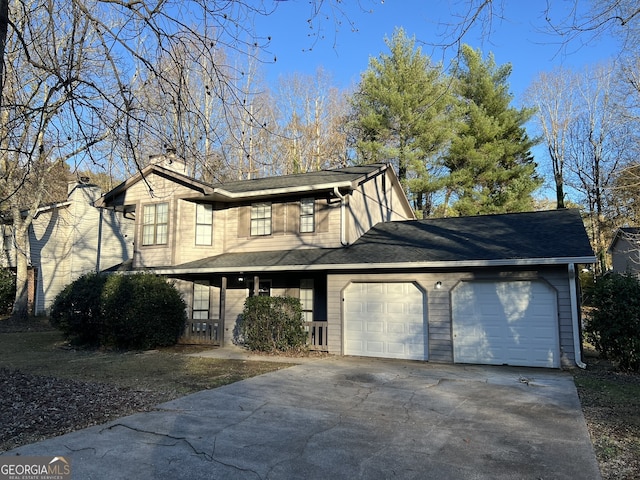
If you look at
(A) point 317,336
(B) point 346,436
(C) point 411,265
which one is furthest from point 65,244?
(B) point 346,436

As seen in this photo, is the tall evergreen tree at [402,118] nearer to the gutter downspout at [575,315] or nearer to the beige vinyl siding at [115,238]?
the beige vinyl siding at [115,238]

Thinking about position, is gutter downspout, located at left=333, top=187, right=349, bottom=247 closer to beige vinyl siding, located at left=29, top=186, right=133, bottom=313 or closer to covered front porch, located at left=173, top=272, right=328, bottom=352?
covered front porch, located at left=173, top=272, right=328, bottom=352

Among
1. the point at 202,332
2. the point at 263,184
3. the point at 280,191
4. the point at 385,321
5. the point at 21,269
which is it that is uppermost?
the point at 263,184

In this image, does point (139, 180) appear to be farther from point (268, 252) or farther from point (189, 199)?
point (268, 252)

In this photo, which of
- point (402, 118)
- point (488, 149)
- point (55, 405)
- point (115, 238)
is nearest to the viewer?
point (55, 405)

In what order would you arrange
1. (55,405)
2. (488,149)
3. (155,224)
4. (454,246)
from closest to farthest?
1. (55,405)
2. (454,246)
3. (155,224)
4. (488,149)

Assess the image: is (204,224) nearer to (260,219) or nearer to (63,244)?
(260,219)

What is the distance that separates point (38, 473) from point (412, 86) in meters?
24.2

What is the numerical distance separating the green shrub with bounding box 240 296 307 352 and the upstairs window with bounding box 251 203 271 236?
2.82 m

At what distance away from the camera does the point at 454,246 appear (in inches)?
445

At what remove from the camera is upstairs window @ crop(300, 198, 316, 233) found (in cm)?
1352

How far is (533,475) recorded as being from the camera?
4027mm

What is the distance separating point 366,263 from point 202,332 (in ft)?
20.6

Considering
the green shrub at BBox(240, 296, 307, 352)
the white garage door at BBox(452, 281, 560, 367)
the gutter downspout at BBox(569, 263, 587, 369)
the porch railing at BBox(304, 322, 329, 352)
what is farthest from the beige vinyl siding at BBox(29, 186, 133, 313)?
the gutter downspout at BBox(569, 263, 587, 369)
